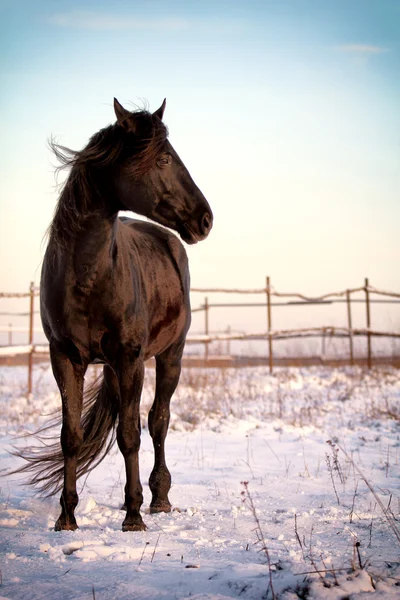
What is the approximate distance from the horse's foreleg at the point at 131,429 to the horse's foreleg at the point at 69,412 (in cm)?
28

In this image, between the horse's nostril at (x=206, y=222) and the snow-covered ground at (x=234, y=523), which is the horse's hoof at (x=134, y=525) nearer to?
the snow-covered ground at (x=234, y=523)

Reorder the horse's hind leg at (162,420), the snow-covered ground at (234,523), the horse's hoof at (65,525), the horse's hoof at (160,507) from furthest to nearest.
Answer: the horse's hind leg at (162,420)
the horse's hoof at (160,507)
the horse's hoof at (65,525)
the snow-covered ground at (234,523)

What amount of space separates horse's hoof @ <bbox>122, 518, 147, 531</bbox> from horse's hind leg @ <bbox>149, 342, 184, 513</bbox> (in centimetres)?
56

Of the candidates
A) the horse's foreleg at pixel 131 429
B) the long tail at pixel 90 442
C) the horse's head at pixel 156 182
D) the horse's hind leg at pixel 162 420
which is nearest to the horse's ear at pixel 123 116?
the horse's head at pixel 156 182

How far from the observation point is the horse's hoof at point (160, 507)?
3713 millimetres

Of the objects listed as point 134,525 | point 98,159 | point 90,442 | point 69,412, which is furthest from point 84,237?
point 134,525

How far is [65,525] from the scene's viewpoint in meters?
3.15

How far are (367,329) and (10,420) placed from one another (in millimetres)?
9880

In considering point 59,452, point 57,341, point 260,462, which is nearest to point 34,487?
point 59,452

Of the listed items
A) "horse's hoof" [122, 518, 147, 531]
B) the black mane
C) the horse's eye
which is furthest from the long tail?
the horse's eye

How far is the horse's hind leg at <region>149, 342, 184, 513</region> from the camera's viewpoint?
3.84 m

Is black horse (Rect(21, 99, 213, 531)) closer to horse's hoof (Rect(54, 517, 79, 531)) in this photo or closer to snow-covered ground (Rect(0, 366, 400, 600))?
horse's hoof (Rect(54, 517, 79, 531))

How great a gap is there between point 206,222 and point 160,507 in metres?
1.98

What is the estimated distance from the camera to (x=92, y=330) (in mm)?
3217
